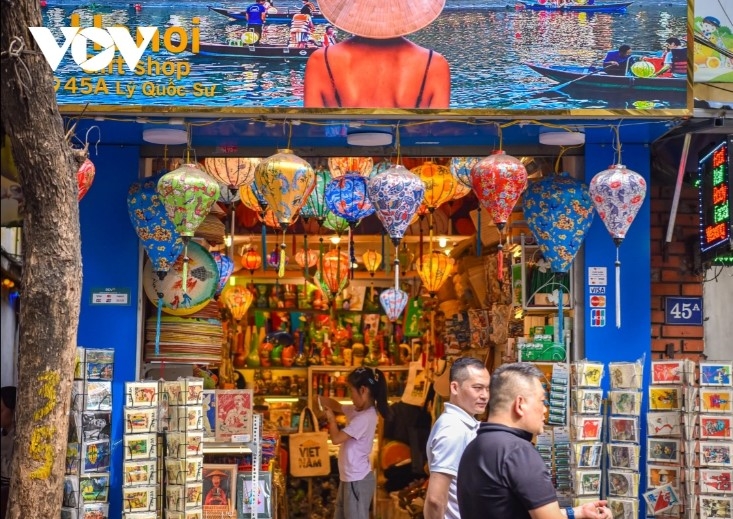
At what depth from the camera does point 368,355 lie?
1037 cm

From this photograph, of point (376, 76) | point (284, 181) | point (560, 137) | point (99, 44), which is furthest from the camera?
point (560, 137)

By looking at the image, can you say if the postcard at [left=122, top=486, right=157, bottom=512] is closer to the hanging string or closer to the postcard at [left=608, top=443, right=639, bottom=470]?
the postcard at [left=608, top=443, right=639, bottom=470]

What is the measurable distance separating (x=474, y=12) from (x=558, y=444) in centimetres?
277

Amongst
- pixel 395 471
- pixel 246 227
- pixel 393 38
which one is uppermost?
pixel 393 38

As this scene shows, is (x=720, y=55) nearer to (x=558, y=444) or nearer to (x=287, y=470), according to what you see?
(x=558, y=444)

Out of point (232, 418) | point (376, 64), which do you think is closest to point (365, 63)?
point (376, 64)

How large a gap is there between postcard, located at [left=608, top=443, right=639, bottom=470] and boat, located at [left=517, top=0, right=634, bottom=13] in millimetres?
2708

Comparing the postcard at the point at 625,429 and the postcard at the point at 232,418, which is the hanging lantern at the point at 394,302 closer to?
the postcard at the point at 232,418

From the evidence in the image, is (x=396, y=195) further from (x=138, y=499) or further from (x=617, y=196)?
(x=138, y=499)

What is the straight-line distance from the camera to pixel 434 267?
8.74 metres

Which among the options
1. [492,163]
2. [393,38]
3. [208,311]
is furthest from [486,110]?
[208,311]

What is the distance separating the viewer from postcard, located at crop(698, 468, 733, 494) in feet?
20.8

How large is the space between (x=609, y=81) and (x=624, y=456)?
2.32 m

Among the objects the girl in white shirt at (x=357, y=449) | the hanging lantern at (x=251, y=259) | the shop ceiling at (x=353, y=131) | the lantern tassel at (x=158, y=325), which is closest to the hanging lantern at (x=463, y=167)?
the shop ceiling at (x=353, y=131)
